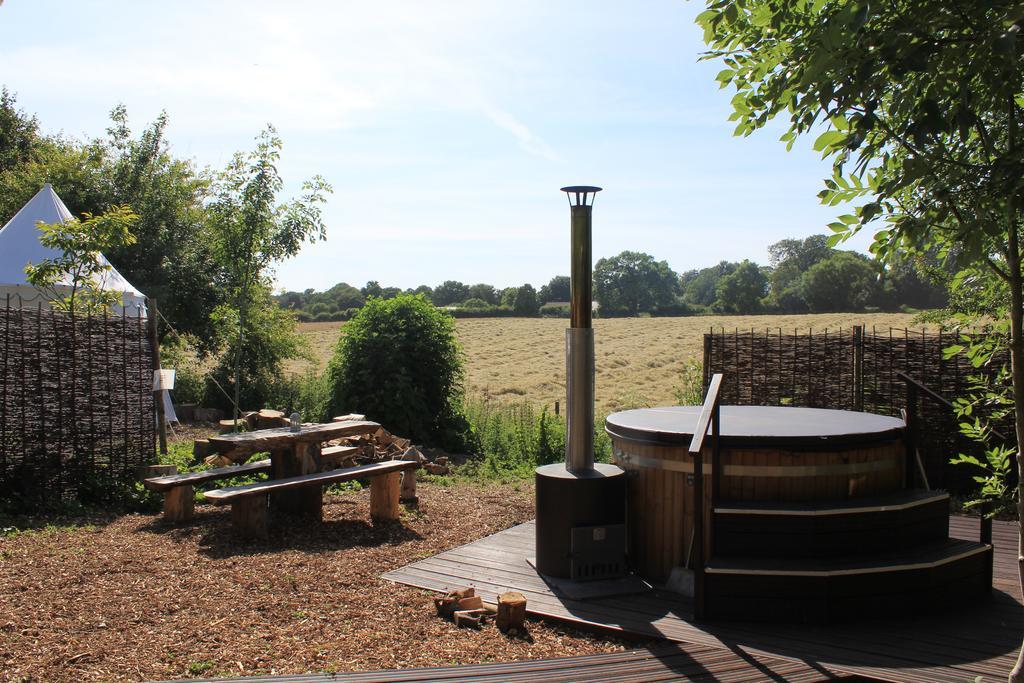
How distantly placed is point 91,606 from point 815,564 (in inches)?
162

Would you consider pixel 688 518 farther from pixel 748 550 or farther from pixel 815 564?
pixel 815 564

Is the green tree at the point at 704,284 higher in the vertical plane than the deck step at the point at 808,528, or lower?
higher

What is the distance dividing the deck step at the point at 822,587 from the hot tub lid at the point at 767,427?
0.70m

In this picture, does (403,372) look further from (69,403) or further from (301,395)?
(69,403)

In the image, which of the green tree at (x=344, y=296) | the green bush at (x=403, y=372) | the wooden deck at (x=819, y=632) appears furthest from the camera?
the green tree at (x=344, y=296)

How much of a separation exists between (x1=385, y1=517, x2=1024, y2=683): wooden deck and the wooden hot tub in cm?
44

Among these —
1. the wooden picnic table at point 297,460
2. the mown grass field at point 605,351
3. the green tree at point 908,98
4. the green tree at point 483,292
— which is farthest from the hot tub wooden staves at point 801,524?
the green tree at point 483,292

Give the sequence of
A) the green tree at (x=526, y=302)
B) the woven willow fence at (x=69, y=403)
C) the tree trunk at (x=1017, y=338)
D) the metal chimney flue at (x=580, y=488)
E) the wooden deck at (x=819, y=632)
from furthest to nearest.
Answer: the green tree at (x=526, y=302) < the woven willow fence at (x=69, y=403) < the metal chimney flue at (x=580, y=488) < the wooden deck at (x=819, y=632) < the tree trunk at (x=1017, y=338)

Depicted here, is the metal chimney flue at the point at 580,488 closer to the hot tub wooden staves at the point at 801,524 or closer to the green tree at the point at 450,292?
the hot tub wooden staves at the point at 801,524

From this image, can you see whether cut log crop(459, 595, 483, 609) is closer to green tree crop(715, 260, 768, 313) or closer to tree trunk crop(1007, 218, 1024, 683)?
tree trunk crop(1007, 218, 1024, 683)

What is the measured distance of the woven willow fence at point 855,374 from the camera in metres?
8.30

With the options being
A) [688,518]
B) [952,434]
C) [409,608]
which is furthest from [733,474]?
[952,434]

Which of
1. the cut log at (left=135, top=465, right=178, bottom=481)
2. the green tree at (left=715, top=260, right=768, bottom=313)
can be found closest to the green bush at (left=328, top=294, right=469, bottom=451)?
the cut log at (left=135, top=465, right=178, bottom=481)

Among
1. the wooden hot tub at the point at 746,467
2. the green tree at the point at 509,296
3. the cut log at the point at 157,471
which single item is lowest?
the cut log at the point at 157,471
